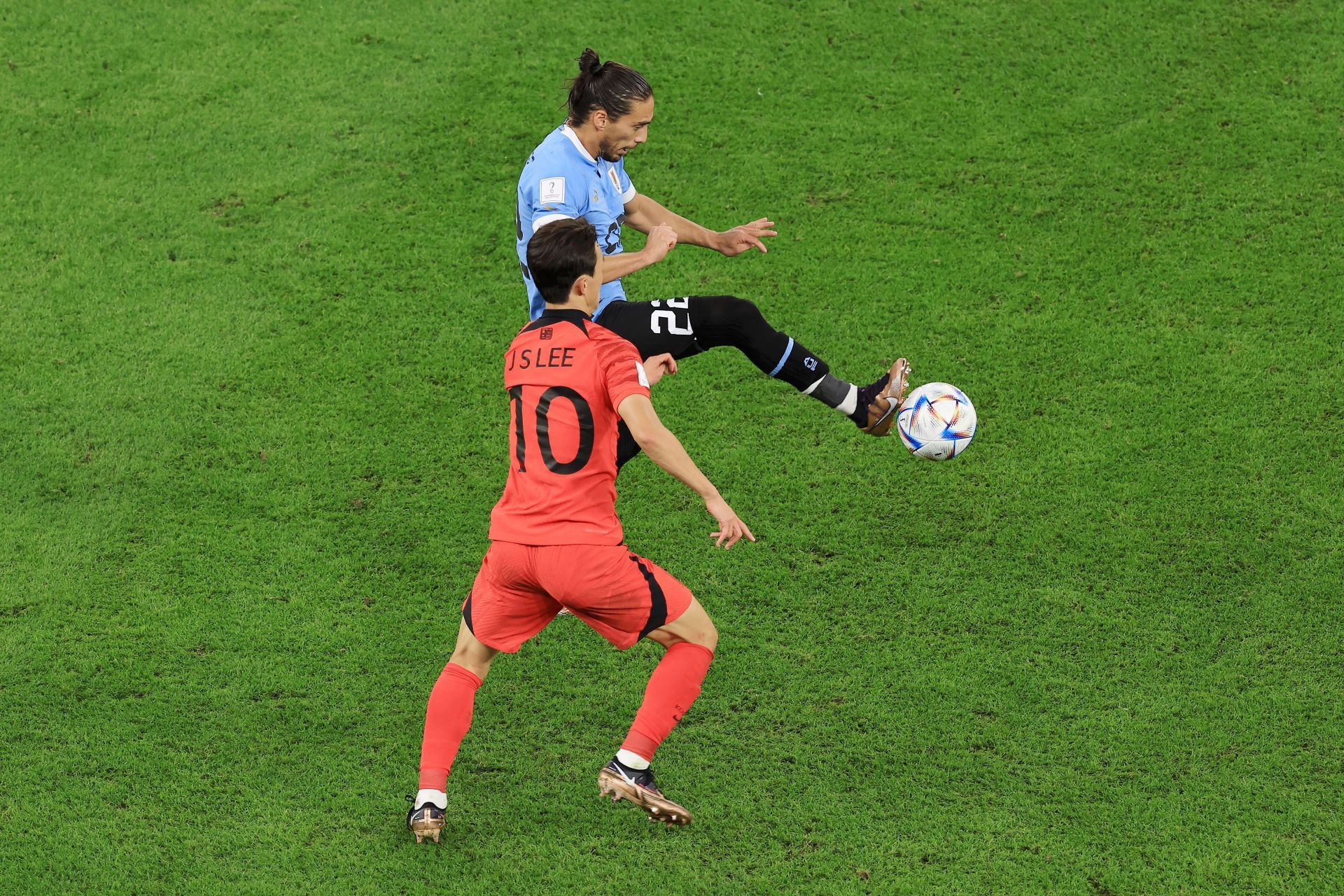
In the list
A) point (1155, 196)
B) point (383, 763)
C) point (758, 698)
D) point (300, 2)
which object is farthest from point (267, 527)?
point (1155, 196)

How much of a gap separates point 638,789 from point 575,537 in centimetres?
91

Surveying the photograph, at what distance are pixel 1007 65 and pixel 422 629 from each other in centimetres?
554

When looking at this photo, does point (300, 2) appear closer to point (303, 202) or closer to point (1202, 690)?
point (303, 202)

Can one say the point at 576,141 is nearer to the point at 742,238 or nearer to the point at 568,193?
the point at 568,193

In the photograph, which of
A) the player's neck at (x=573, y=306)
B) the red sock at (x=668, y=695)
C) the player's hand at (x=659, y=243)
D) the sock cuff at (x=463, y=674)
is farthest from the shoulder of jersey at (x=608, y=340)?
the sock cuff at (x=463, y=674)

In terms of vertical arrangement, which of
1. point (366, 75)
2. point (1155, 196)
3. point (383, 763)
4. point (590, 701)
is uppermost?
point (1155, 196)

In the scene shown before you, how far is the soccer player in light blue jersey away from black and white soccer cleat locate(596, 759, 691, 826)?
1.41 metres

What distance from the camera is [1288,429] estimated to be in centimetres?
646

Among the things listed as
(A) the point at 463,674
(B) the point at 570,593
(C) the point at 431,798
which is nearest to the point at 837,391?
(B) the point at 570,593

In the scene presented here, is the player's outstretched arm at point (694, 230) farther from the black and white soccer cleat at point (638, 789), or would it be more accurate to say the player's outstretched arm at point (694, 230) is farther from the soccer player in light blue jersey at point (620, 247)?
the black and white soccer cleat at point (638, 789)

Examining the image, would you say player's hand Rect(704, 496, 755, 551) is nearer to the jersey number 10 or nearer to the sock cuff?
the jersey number 10

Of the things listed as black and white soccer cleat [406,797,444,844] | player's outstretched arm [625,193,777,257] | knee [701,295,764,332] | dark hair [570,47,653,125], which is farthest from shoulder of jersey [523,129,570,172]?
black and white soccer cleat [406,797,444,844]

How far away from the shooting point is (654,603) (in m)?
4.38

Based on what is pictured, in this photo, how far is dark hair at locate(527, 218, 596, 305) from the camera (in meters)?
4.42
